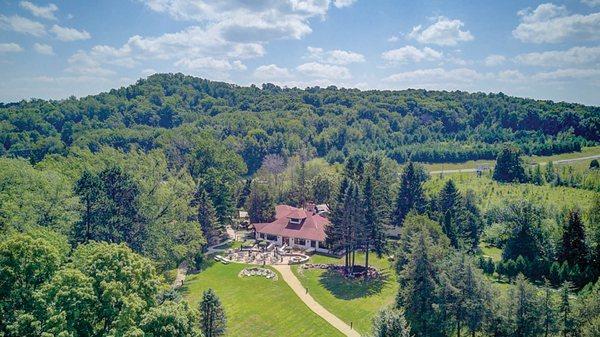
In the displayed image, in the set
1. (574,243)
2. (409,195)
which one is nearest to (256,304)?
(409,195)

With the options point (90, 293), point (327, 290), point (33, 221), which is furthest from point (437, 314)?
point (33, 221)

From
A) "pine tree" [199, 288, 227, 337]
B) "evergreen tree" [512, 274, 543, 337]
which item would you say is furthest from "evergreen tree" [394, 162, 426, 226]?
"pine tree" [199, 288, 227, 337]

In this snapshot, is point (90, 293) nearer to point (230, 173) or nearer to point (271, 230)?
point (271, 230)

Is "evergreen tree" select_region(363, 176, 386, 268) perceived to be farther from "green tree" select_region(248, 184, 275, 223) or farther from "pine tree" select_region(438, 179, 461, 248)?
"green tree" select_region(248, 184, 275, 223)

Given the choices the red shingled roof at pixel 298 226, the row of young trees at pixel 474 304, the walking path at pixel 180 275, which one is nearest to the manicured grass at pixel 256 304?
→ the walking path at pixel 180 275

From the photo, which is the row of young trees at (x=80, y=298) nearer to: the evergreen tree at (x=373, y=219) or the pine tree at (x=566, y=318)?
the pine tree at (x=566, y=318)

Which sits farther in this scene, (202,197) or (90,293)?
(202,197)

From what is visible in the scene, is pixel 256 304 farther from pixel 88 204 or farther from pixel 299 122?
pixel 299 122
